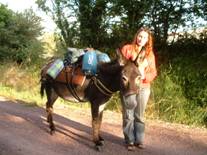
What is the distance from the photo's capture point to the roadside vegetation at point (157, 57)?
14.2 metres

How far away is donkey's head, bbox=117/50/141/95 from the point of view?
7.95 meters

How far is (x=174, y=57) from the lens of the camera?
16.8m

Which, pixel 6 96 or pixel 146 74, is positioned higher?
pixel 146 74

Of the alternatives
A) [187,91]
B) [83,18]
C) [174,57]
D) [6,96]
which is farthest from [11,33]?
[187,91]

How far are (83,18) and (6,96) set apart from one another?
5030 mm

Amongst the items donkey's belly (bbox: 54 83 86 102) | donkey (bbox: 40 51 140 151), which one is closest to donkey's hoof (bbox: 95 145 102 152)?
donkey (bbox: 40 51 140 151)

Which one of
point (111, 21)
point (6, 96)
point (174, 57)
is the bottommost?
point (6, 96)

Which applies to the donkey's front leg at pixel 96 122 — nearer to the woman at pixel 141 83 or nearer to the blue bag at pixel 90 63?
the woman at pixel 141 83

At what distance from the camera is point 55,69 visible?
32.3 ft

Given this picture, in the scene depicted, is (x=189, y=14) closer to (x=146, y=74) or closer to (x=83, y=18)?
(x=83, y=18)

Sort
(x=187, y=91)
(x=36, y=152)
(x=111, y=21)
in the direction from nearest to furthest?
(x=36, y=152), (x=187, y=91), (x=111, y=21)

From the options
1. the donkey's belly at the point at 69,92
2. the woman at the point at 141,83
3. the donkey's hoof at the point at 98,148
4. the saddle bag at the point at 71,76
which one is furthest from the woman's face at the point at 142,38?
the donkey's hoof at the point at 98,148

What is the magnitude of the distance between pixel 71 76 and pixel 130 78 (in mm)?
1713

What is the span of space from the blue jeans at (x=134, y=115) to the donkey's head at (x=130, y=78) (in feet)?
1.45
